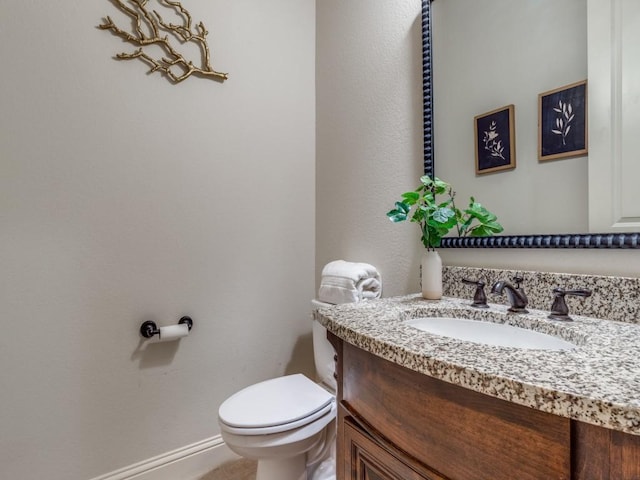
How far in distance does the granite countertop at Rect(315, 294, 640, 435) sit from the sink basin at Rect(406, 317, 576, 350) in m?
0.02

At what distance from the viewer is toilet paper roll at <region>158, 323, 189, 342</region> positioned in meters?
Result: 1.27

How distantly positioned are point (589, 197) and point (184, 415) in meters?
1.69

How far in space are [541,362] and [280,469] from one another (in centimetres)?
108

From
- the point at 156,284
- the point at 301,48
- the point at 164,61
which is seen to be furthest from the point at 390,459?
the point at 301,48

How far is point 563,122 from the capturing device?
0.79 metres

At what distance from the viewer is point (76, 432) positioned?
116 centimetres

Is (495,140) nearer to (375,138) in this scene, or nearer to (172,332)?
(375,138)

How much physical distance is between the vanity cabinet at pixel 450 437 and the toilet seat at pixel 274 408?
1.24 feet

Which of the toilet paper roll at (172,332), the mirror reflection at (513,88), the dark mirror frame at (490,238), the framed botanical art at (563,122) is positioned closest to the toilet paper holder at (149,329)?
the toilet paper roll at (172,332)

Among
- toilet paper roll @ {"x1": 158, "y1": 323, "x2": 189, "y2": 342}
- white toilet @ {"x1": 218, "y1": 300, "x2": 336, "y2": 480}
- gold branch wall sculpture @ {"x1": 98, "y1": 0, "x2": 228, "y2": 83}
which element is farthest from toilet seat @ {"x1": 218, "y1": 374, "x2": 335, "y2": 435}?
gold branch wall sculpture @ {"x1": 98, "y1": 0, "x2": 228, "y2": 83}

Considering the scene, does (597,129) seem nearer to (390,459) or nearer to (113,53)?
(390,459)

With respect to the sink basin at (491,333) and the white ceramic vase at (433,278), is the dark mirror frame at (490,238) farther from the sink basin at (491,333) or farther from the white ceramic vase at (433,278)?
the sink basin at (491,333)

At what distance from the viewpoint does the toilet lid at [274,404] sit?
3.30 ft

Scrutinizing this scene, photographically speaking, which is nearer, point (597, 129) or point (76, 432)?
point (597, 129)
